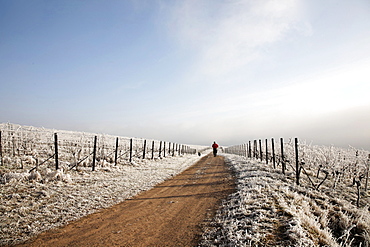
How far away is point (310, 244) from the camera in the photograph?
12.6ft

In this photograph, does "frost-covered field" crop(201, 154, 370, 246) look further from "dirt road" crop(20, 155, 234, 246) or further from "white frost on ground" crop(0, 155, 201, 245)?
"white frost on ground" crop(0, 155, 201, 245)

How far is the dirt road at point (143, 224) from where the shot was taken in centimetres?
450

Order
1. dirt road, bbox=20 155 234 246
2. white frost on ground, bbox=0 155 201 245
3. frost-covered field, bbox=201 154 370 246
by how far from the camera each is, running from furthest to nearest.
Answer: white frost on ground, bbox=0 155 201 245 < dirt road, bbox=20 155 234 246 < frost-covered field, bbox=201 154 370 246

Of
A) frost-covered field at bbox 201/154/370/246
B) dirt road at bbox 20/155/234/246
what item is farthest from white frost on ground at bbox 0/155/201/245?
frost-covered field at bbox 201/154/370/246

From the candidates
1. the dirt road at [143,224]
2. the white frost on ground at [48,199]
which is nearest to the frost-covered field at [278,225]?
the dirt road at [143,224]

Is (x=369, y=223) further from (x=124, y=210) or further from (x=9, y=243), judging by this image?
(x=9, y=243)

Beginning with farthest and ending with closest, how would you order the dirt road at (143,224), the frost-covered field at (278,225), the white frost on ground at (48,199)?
the white frost on ground at (48,199)
the dirt road at (143,224)
the frost-covered field at (278,225)

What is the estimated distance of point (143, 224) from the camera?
5422 mm

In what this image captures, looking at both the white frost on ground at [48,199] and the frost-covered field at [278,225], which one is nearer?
the frost-covered field at [278,225]

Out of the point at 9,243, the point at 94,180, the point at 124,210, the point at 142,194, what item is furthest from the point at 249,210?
the point at 94,180

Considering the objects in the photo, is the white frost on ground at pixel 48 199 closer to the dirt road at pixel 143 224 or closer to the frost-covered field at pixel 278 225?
the dirt road at pixel 143 224

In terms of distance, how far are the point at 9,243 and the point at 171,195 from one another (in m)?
5.46

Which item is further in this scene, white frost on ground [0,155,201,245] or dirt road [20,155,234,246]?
white frost on ground [0,155,201,245]

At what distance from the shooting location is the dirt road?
4.50m
